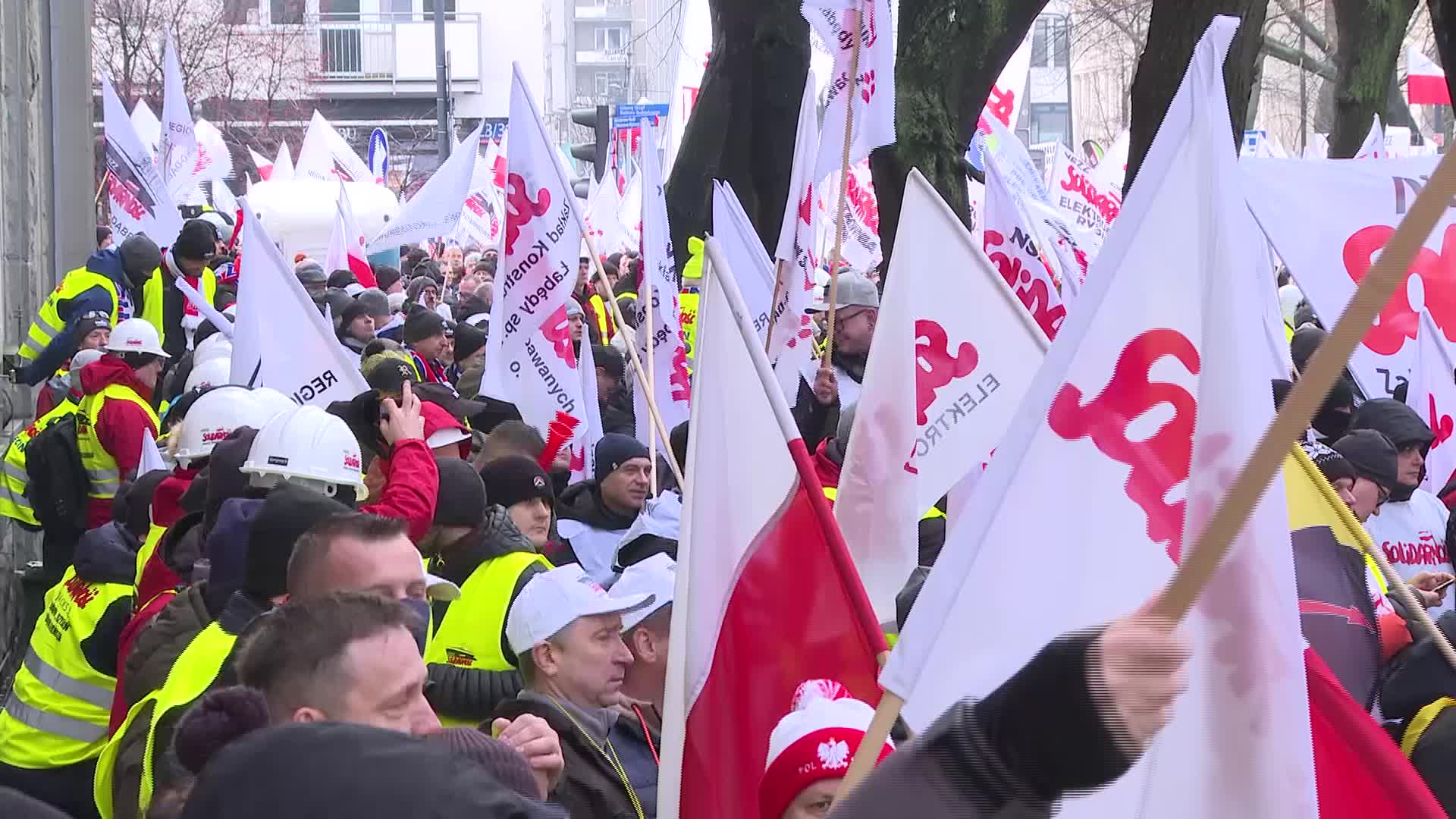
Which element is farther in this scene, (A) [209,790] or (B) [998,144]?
(B) [998,144]

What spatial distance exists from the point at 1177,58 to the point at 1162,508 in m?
8.48

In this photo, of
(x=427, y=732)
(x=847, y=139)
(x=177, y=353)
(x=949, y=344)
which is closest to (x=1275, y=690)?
(x=427, y=732)

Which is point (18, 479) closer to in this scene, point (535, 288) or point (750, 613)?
point (535, 288)

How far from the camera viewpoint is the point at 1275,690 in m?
2.68

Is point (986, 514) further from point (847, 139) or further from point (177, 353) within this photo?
point (177, 353)

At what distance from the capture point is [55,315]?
10578mm

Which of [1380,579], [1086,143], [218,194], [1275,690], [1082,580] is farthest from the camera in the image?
[218,194]

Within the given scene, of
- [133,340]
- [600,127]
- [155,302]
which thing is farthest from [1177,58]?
[600,127]

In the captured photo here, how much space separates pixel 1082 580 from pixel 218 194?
27.0 metres

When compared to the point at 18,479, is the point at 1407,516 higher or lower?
higher

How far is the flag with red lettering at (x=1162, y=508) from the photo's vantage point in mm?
2701

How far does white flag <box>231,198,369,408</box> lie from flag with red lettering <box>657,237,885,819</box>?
3387 mm

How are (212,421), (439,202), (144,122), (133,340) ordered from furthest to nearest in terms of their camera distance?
(144,122)
(439,202)
(133,340)
(212,421)

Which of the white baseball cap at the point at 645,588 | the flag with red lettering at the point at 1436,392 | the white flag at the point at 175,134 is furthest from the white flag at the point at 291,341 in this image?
the white flag at the point at 175,134
